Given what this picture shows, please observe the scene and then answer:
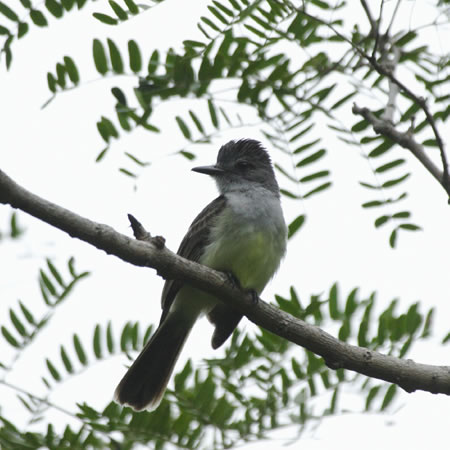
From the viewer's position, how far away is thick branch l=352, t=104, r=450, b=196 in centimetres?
344

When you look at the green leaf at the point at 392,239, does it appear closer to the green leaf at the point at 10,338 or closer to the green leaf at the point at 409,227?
the green leaf at the point at 409,227

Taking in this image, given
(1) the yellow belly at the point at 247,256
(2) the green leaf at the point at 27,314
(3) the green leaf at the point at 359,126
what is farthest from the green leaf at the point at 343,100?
(2) the green leaf at the point at 27,314

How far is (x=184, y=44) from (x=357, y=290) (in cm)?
166

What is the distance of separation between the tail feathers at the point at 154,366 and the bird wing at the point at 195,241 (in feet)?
0.63

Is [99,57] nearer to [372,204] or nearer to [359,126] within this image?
[359,126]

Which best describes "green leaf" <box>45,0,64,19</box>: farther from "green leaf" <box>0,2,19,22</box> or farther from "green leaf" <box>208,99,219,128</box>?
"green leaf" <box>208,99,219,128</box>

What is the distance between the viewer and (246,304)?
4.16 meters

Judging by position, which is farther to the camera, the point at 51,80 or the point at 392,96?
the point at 51,80

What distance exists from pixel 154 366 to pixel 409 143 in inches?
98.1

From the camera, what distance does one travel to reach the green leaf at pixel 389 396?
4.25 m

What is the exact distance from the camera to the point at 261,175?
6188 millimetres

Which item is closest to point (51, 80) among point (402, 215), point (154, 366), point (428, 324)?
point (154, 366)

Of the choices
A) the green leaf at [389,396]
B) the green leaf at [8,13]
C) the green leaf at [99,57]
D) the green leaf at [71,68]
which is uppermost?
the green leaf at [99,57]

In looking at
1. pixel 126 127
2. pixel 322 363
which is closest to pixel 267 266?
pixel 322 363
